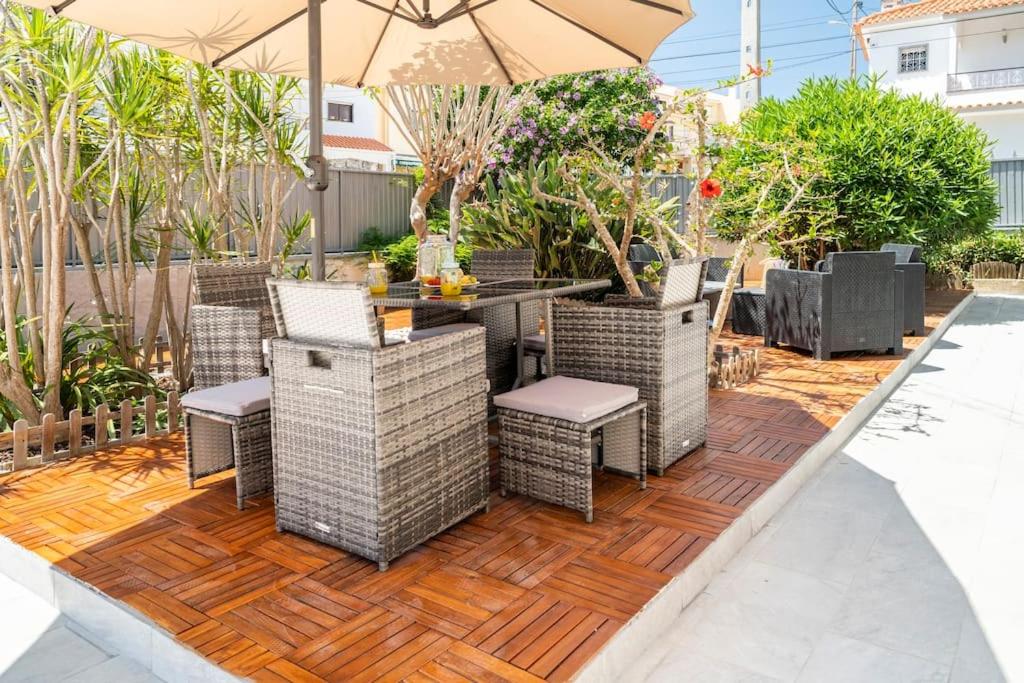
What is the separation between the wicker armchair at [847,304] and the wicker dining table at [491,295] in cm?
294

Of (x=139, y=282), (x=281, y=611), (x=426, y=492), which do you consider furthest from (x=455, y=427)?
(x=139, y=282)

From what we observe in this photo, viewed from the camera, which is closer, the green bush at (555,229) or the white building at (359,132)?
the green bush at (555,229)

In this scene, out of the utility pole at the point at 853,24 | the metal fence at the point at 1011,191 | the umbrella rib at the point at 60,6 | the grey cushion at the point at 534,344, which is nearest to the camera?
the umbrella rib at the point at 60,6

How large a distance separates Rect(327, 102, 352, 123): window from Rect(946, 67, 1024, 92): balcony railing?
1877 cm

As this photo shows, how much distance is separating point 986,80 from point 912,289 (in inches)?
821

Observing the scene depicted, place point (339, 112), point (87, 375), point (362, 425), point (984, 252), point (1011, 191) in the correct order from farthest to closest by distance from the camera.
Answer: point (339, 112), point (1011, 191), point (984, 252), point (87, 375), point (362, 425)

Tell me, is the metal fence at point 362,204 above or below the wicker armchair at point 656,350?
above

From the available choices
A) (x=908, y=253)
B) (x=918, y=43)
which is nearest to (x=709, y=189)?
(x=908, y=253)

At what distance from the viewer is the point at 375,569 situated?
8.23 ft

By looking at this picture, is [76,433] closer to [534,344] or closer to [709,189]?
[534,344]

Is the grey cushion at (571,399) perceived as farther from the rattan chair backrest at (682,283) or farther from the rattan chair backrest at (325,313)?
the rattan chair backrest at (325,313)

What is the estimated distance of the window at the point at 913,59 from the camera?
2452cm

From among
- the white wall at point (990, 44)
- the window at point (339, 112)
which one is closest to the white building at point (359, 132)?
the window at point (339, 112)

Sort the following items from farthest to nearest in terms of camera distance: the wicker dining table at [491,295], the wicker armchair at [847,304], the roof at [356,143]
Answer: the roof at [356,143] < the wicker armchair at [847,304] < the wicker dining table at [491,295]
